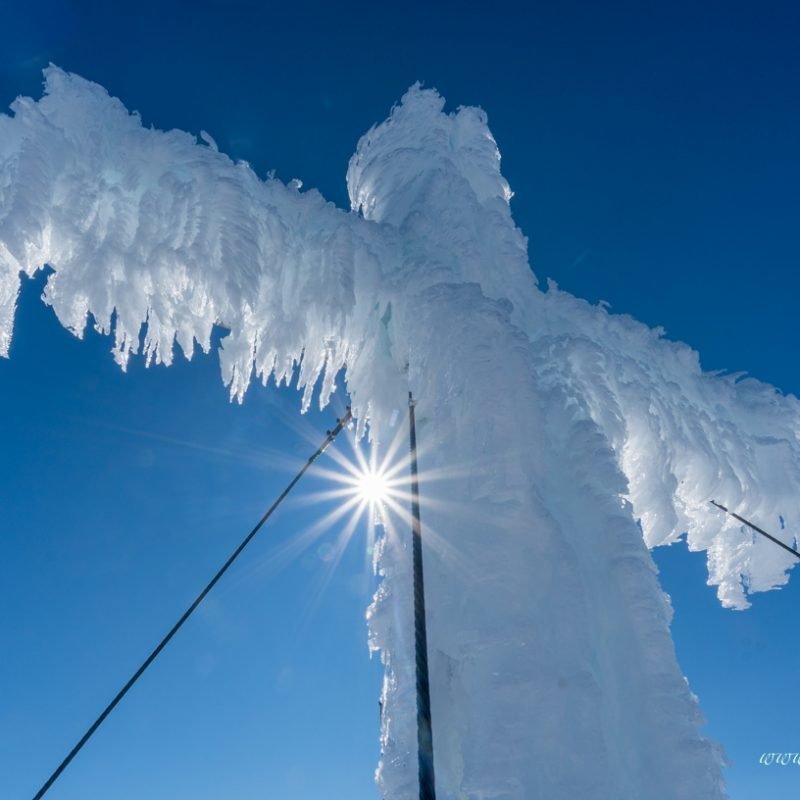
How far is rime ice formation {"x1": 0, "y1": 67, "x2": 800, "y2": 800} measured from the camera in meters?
3.54

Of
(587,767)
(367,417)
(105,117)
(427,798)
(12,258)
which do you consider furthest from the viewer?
(367,417)

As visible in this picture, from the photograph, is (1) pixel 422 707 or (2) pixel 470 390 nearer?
(1) pixel 422 707

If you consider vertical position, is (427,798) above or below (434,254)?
below

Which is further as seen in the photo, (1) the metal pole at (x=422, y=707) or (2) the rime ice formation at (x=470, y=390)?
(2) the rime ice formation at (x=470, y=390)

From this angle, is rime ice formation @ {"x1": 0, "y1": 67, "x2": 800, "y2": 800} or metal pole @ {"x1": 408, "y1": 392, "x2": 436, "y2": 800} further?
rime ice formation @ {"x1": 0, "y1": 67, "x2": 800, "y2": 800}

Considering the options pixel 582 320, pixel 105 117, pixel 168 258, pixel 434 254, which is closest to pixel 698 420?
pixel 582 320

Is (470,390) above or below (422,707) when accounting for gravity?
above

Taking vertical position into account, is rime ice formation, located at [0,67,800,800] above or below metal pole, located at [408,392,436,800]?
above

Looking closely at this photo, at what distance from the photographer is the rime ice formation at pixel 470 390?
3.54 m

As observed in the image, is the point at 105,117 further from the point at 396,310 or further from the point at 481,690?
the point at 481,690

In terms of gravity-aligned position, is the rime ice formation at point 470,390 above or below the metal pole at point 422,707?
above

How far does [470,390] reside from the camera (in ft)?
14.9

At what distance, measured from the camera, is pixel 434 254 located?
556 cm

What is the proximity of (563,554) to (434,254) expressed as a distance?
288cm
